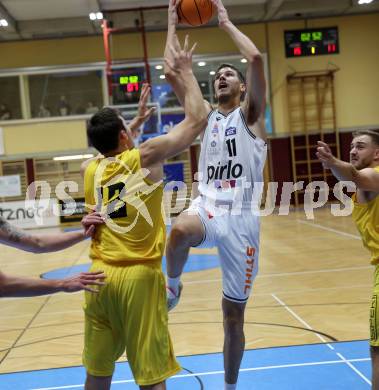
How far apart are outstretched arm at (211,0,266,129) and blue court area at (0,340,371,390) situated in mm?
1991

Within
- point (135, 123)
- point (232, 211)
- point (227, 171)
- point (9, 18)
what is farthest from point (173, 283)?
point (9, 18)

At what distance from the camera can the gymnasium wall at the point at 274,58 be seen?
20.0m

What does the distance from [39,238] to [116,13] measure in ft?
56.9

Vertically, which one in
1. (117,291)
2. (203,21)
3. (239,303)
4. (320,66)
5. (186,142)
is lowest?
(239,303)

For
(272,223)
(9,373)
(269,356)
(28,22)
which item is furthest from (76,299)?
(28,22)

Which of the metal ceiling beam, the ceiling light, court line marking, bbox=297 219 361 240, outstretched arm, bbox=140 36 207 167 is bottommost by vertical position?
court line marking, bbox=297 219 361 240

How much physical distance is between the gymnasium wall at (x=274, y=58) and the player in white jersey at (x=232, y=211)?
16.7 meters

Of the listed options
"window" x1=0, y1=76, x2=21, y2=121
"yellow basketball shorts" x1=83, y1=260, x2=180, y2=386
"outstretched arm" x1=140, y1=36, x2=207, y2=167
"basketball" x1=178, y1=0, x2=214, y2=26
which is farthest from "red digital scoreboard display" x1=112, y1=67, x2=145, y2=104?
"yellow basketball shorts" x1=83, y1=260, x2=180, y2=386

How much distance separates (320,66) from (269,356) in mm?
17459

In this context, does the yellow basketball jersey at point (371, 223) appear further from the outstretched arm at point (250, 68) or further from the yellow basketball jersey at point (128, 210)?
the yellow basketball jersey at point (128, 210)

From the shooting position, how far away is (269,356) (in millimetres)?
4758

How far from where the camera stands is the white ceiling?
18.1 meters

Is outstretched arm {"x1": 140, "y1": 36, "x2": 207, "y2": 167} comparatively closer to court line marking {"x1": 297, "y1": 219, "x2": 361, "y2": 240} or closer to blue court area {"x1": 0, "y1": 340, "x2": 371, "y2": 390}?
blue court area {"x1": 0, "y1": 340, "x2": 371, "y2": 390}

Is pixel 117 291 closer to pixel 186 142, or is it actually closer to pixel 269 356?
pixel 186 142
